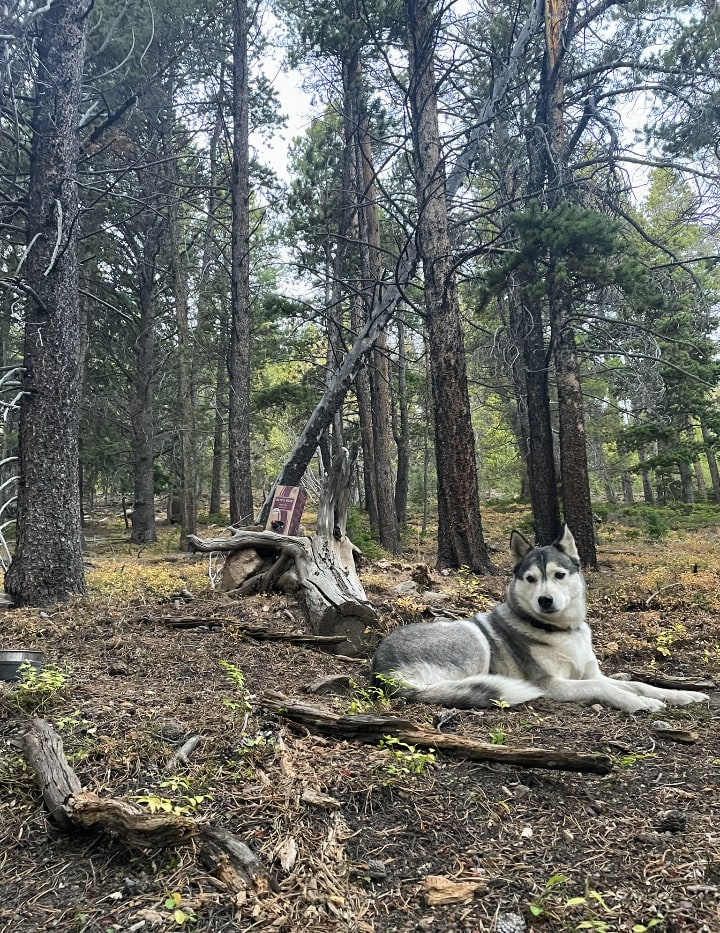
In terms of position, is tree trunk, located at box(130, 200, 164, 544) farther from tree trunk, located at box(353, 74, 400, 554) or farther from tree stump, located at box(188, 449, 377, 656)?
tree stump, located at box(188, 449, 377, 656)

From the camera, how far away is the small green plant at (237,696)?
3.65 metres

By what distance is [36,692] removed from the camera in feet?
12.3

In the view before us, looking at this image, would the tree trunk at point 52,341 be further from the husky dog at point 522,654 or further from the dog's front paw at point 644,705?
the dog's front paw at point 644,705

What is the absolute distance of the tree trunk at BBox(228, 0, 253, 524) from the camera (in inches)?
529

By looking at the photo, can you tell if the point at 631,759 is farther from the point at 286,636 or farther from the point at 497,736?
the point at 286,636

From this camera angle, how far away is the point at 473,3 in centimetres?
1231

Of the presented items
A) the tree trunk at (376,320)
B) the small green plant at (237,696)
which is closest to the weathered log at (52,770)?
the small green plant at (237,696)

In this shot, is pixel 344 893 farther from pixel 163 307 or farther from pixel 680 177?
pixel 163 307

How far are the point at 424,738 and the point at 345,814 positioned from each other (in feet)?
2.45

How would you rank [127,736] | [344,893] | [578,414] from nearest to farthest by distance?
[344,893] < [127,736] < [578,414]

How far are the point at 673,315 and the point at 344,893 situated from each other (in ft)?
39.5

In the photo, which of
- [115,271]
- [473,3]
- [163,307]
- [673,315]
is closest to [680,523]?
[673,315]

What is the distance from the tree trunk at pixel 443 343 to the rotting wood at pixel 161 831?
7780 millimetres

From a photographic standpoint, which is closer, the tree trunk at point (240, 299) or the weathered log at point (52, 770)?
the weathered log at point (52, 770)
